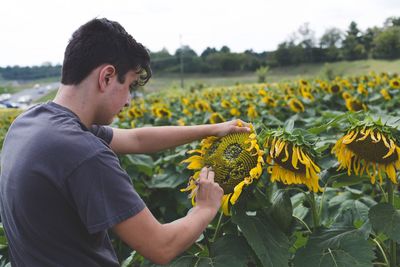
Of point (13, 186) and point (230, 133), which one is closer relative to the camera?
point (13, 186)

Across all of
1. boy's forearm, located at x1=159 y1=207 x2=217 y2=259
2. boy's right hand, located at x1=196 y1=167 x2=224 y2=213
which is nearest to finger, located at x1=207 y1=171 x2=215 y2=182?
boy's right hand, located at x1=196 y1=167 x2=224 y2=213

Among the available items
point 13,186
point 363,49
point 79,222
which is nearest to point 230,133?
point 79,222

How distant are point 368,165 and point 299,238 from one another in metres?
0.38

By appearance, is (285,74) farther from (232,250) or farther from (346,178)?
(232,250)

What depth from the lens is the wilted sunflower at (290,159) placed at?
1.43m

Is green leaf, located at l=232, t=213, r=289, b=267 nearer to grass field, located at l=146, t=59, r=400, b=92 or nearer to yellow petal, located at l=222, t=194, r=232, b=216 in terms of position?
yellow petal, located at l=222, t=194, r=232, b=216

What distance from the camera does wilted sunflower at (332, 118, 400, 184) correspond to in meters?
1.43

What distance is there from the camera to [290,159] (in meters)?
1.45

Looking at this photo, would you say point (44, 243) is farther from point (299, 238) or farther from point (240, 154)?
point (299, 238)

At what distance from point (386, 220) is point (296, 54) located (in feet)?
112

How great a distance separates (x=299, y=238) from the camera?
175cm

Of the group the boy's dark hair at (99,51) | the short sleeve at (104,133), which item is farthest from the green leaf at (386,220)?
the short sleeve at (104,133)

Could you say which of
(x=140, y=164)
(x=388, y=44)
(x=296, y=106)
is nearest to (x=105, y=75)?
(x=140, y=164)

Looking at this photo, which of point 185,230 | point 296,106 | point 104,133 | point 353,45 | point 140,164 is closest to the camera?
point 185,230
